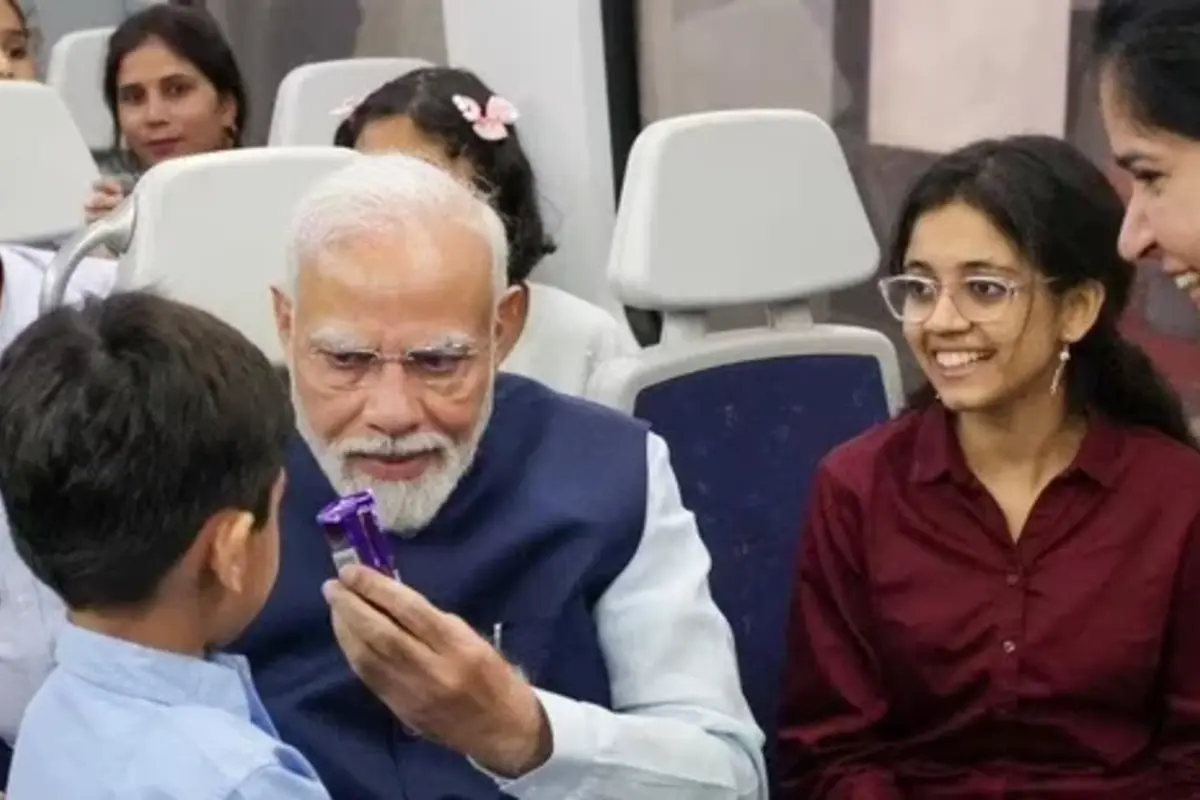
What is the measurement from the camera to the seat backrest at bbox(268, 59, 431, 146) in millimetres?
3494

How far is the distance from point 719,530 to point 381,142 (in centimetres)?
90

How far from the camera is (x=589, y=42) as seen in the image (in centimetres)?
323

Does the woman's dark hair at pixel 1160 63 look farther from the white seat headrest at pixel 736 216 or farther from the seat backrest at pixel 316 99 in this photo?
the seat backrest at pixel 316 99

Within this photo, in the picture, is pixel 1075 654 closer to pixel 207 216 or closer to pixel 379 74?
pixel 207 216

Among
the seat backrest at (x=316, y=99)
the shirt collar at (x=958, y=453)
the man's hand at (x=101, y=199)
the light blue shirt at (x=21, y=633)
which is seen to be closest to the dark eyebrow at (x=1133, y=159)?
the shirt collar at (x=958, y=453)

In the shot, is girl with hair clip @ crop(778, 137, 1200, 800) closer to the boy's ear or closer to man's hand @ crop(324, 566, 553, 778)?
man's hand @ crop(324, 566, 553, 778)

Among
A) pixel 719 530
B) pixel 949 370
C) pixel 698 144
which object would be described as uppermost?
pixel 698 144

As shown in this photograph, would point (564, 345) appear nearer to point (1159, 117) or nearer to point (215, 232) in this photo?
point (215, 232)

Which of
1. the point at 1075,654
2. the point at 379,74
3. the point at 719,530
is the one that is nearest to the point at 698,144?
the point at 719,530

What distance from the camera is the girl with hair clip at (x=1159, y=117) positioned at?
4.82 feet

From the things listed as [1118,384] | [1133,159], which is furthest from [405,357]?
[1118,384]

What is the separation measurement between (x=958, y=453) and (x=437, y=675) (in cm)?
72

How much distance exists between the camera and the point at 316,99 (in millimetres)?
3529

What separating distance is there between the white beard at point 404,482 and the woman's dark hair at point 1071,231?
0.60 m
